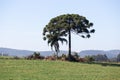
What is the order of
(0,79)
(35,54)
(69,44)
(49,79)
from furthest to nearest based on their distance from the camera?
(69,44) < (35,54) < (49,79) < (0,79)

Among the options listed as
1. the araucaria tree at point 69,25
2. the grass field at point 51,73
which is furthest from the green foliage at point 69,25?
the grass field at point 51,73

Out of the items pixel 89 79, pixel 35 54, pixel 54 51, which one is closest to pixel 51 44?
pixel 54 51

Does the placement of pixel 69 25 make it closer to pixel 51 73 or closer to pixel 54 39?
pixel 54 39

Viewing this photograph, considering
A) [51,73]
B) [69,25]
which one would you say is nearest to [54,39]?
[69,25]

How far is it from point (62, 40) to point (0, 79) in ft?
116

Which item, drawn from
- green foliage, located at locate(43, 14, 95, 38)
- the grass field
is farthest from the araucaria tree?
the grass field

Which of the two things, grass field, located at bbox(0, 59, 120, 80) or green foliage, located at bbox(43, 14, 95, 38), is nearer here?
grass field, located at bbox(0, 59, 120, 80)

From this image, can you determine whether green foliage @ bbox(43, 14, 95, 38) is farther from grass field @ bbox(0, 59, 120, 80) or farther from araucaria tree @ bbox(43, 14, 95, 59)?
grass field @ bbox(0, 59, 120, 80)

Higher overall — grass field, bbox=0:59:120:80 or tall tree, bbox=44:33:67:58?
tall tree, bbox=44:33:67:58

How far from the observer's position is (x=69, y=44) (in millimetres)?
54531

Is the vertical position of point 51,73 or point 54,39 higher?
point 54,39

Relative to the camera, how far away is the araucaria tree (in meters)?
52.8

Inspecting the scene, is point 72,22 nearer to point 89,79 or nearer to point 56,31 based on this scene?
point 56,31

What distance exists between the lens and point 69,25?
174 ft
